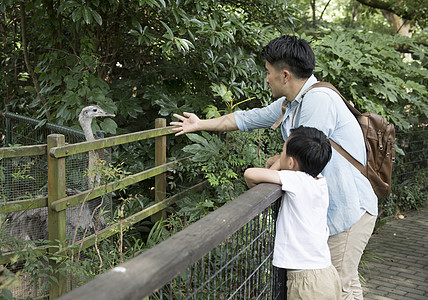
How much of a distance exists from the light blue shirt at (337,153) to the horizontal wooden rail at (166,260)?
0.79 metres

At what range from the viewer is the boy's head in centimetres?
267

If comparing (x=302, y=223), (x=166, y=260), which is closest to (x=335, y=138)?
(x=302, y=223)

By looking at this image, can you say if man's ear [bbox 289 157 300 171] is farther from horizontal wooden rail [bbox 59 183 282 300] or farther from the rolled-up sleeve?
the rolled-up sleeve

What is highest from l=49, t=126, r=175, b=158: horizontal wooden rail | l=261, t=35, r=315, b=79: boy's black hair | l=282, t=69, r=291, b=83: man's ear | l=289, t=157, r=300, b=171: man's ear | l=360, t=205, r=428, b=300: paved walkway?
l=261, t=35, r=315, b=79: boy's black hair

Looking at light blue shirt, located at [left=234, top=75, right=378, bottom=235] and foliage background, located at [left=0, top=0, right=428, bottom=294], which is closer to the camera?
light blue shirt, located at [left=234, top=75, right=378, bottom=235]

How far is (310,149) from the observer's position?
2.67m

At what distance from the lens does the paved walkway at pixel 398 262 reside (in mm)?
5531

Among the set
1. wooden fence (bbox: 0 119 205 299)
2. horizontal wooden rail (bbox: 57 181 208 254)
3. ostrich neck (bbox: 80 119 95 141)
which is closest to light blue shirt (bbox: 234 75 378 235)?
wooden fence (bbox: 0 119 205 299)

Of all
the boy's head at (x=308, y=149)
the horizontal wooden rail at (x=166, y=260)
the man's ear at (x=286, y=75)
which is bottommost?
the horizontal wooden rail at (x=166, y=260)

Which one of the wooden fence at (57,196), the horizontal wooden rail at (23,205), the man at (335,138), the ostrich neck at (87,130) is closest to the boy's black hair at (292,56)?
the man at (335,138)

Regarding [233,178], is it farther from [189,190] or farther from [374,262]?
[374,262]

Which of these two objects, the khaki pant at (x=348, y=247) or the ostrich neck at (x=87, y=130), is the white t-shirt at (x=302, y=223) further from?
the ostrich neck at (x=87, y=130)

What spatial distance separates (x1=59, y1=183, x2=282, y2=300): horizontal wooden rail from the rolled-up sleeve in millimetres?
1446

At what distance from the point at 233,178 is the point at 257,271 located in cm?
279
